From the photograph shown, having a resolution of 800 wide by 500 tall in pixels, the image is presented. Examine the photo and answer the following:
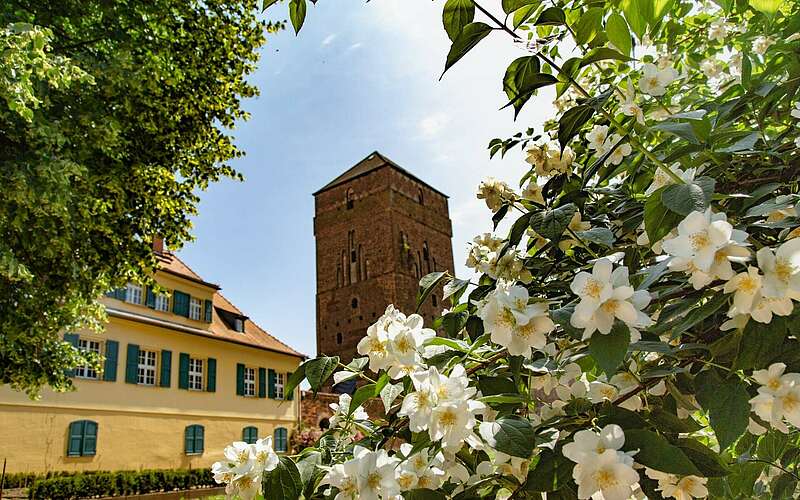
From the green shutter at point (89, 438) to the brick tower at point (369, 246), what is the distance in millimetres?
19560

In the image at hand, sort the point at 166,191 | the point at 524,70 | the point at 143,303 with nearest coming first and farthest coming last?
1. the point at 524,70
2. the point at 166,191
3. the point at 143,303

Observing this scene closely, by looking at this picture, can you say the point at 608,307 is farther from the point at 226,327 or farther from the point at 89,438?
the point at 226,327

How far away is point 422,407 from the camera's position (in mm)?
894

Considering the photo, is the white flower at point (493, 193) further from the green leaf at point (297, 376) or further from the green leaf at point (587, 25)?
the green leaf at point (297, 376)

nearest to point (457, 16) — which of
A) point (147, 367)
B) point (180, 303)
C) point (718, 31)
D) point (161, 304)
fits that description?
point (718, 31)

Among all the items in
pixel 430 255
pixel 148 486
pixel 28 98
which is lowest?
pixel 148 486

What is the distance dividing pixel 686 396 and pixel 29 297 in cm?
772

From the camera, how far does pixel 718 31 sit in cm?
266

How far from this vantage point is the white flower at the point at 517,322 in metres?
0.90

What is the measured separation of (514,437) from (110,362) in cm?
1658

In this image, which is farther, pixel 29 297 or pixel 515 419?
pixel 29 297

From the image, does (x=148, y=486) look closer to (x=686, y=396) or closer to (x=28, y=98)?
(x=28, y=98)

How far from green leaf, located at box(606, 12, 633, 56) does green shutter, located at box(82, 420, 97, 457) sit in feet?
53.5

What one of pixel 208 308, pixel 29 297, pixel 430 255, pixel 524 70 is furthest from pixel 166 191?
pixel 430 255
